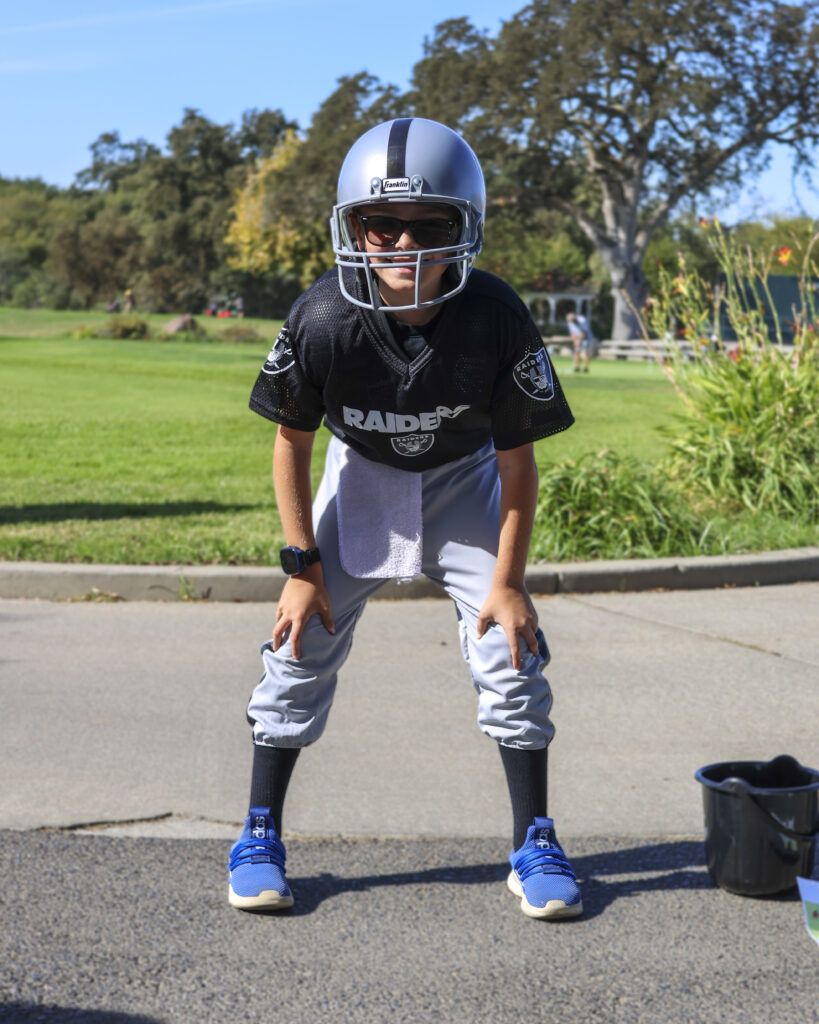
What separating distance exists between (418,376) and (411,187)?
17.2 inches

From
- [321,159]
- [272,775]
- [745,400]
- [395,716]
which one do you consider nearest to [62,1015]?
[272,775]

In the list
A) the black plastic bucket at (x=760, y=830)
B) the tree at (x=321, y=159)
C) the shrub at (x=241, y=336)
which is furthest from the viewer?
the tree at (x=321, y=159)

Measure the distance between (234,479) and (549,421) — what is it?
7660mm

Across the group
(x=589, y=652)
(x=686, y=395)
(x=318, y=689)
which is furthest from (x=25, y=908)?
(x=686, y=395)

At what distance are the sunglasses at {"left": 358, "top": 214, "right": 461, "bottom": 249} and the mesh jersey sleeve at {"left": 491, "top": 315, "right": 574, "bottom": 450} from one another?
29cm

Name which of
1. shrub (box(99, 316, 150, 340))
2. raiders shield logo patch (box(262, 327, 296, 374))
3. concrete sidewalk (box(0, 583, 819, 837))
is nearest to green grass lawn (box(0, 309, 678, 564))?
concrete sidewalk (box(0, 583, 819, 837))

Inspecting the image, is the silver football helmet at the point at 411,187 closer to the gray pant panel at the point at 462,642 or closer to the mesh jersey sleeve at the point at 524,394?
the mesh jersey sleeve at the point at 524,394

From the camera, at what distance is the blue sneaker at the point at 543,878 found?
9.91 feet

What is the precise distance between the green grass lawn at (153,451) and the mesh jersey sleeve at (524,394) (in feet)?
13.4

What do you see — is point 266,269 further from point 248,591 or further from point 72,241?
point 248,591

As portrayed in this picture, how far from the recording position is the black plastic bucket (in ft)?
10.1

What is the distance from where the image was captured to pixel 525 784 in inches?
124

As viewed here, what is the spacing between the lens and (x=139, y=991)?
263 cm

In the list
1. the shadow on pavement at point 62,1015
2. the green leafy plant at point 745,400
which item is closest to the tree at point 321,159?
the green leafy plant at point 745,400
